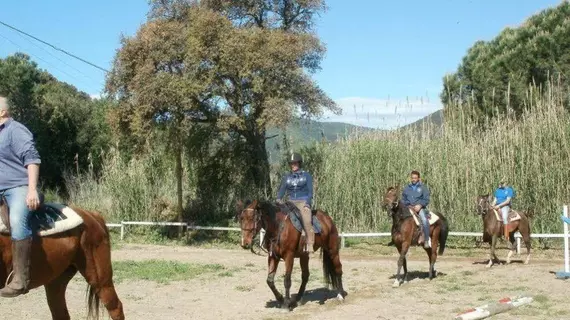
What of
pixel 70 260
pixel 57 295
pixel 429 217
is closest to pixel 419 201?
pixel 429 217

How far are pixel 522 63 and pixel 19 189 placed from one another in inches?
901

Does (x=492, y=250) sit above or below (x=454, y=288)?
above

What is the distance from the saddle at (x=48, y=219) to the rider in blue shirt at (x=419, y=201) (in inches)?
331

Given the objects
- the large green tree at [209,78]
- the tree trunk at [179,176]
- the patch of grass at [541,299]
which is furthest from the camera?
the tree trunk at [179,176]

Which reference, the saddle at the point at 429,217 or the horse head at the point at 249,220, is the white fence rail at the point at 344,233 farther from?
the horse head at the point at 249,220

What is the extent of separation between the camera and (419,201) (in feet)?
44.1

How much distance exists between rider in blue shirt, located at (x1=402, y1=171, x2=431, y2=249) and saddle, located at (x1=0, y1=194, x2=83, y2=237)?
8.41m

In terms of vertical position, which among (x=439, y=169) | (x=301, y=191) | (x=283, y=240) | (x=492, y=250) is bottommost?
(x=492, y=250)

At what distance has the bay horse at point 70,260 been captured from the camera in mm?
5914

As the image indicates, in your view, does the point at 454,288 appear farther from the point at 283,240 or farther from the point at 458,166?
the point at 458,166

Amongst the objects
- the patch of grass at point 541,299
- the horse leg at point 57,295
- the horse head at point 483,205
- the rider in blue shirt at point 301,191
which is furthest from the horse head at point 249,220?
the horse head at point 483,205

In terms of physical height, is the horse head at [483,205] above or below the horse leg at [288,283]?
above

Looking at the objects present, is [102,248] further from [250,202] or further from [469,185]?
[469,185]

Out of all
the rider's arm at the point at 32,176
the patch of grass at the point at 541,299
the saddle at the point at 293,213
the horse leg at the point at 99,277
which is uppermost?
the rider's arm at the point at 32,176
